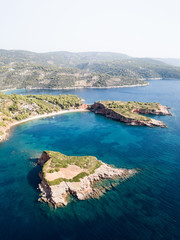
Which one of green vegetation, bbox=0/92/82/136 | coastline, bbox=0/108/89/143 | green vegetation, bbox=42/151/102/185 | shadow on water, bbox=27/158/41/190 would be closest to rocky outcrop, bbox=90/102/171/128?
coastline, bbox=0/108/89/143

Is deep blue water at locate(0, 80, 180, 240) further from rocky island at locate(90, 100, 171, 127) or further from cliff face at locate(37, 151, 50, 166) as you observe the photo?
rocky island at locate(90, 100, 171, 127)

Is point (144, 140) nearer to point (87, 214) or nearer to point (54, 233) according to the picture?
point (87, 214)

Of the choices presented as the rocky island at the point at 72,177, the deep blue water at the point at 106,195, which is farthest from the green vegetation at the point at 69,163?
the deep blue water at the point at 106,195

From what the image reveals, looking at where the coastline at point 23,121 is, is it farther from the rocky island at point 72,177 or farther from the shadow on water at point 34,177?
the rocky island at point 72,177

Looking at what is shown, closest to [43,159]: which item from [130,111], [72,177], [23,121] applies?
[72,177]

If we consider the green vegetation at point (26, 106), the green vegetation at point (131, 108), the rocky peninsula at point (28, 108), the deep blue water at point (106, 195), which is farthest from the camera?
the green vegetation at point (131, 108)
